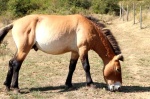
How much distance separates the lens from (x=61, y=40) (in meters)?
7.07

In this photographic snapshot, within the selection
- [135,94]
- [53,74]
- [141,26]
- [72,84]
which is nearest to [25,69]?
[53,74]

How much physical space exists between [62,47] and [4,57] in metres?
6.95

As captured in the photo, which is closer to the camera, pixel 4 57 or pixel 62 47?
pixel 62 47

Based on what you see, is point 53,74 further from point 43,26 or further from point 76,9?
point 76,9

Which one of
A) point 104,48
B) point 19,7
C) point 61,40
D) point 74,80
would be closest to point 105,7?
point 19,7

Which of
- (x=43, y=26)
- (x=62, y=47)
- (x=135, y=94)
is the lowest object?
(x=135, y=94)

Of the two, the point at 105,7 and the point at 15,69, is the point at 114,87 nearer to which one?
the point at 15,69

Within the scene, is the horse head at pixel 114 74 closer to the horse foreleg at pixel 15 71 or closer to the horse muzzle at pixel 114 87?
the horse muzzle at pixel 114 87

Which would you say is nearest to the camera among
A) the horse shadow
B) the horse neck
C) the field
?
the field

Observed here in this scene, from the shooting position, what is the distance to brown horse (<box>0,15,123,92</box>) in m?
6.99

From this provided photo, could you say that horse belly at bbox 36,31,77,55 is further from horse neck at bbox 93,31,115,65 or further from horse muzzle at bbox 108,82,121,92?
horse muzzle at bbox 108,82,121,92

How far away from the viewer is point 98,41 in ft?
23.6

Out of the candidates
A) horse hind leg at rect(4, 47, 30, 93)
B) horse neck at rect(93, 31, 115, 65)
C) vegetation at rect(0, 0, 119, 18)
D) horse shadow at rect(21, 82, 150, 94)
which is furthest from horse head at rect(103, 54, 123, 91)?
vegetation at rect(0, 0, 119, 18)

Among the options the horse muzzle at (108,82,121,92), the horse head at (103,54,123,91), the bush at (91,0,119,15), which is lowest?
the horse muzzle at (108,82,121,92)
